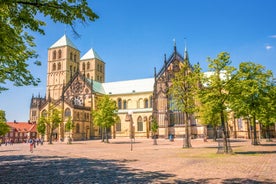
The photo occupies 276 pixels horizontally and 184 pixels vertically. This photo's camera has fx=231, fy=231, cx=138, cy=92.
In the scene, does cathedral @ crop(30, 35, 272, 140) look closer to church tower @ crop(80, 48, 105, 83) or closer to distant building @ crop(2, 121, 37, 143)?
church tower @ crop(80, 48, 105, 83)

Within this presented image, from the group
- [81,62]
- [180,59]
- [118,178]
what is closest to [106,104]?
[180,59]

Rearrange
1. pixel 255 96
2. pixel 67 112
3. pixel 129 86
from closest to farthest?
pixel 255 96, pixel 67 112, pixel 129 86

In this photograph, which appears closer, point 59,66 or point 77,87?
point 77,87

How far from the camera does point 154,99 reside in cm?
6781

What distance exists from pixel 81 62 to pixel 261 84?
84470mm

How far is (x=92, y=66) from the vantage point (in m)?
99.8

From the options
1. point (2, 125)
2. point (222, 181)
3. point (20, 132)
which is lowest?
point (20, 132)

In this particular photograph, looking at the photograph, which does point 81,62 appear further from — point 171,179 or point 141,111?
point 171,179

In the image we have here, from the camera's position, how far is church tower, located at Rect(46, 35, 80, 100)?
286 ft

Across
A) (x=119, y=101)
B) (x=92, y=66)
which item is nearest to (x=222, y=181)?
(x=119, y=101)

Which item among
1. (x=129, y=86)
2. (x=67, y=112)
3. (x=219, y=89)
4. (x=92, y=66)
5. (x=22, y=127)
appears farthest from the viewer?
(x=92, y=66)

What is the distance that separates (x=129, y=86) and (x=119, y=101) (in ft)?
21.7

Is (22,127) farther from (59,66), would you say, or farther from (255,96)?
(255,96)

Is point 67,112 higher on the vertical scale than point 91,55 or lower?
lower
